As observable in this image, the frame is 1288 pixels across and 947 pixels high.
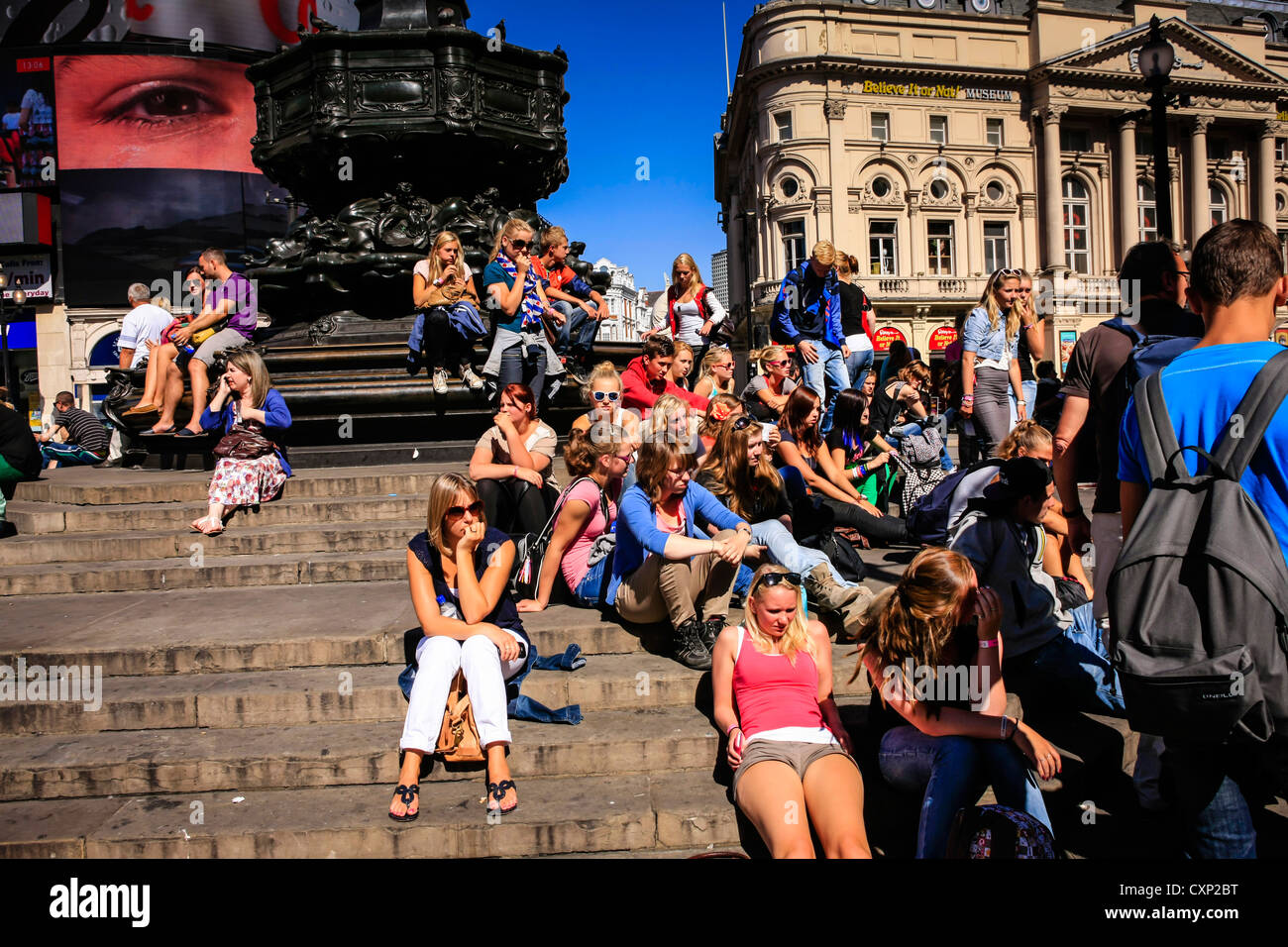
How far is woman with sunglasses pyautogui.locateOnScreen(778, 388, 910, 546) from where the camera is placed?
22.3ft

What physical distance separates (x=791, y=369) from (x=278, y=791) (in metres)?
5.75

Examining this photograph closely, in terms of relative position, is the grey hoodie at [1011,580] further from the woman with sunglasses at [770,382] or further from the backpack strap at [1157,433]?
the woman with sunglasses at [770,382]

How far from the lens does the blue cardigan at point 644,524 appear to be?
187 inches

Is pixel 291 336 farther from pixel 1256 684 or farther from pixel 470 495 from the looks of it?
pixel 1256 684

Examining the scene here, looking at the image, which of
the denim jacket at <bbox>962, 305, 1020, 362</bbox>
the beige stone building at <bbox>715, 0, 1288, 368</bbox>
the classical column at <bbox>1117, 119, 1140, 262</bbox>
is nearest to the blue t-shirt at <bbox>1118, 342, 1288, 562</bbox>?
the denim jacket at <bbox>962, 305, 1020, 362</bbox>

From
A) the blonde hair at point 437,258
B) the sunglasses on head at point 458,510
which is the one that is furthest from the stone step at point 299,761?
the blonde hair at point 437,258

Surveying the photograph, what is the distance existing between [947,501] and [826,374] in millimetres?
3590

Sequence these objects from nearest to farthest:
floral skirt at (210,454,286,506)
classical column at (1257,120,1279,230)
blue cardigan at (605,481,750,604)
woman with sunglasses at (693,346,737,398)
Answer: blue cardigan at (605,481,750,604) < floral skirt at (210,454,286,506) < woman with sunglasses at (693,346,737,398) < classical column at (1257,120,1279,230)

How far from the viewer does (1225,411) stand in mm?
2668

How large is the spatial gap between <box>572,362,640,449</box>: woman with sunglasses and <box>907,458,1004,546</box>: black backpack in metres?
1.80

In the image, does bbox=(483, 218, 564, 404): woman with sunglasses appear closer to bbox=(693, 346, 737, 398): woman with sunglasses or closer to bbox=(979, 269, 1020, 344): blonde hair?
bbox=(693, 346, 737, 398): woman with sunglasses

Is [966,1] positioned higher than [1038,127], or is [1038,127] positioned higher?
[966,1]
